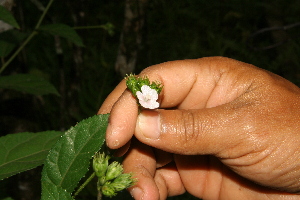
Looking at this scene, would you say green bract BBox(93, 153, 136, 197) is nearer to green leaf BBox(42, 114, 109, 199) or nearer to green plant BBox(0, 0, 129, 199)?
green plant BBox(0, 0, 129, 199)

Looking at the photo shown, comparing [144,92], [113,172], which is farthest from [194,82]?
[113,172]

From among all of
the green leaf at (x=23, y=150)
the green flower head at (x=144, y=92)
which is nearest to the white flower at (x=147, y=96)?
the green flower head at (x=144, y=92)

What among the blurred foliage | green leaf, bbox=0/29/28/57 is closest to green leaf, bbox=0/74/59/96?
green leaf, bbox=0/29/28/57

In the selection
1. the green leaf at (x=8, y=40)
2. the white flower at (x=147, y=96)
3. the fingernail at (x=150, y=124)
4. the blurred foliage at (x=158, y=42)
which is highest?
the white flower at (x=147, y=96)

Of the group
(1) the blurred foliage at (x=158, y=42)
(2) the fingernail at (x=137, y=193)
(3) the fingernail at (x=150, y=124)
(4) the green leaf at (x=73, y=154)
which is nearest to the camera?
(4) the green leaf at (x=73, y=154)

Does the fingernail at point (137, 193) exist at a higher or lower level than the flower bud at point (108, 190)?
lower

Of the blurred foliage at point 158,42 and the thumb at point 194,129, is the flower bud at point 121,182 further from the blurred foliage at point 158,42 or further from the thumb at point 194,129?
the blurred foliage at point 158,42
